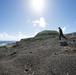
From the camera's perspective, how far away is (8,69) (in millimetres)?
15742

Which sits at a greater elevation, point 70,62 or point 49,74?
point 70,62

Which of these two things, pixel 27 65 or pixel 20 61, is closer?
pixel 27 65

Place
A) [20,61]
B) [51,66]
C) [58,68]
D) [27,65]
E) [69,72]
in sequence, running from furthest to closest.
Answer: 1. [20,61]
2. [27,65]
3. [51,66]
4. [58,68]
5. [69,72]

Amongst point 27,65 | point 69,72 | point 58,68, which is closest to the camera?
point 69,72

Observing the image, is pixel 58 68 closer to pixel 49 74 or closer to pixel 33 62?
pixel 49 74

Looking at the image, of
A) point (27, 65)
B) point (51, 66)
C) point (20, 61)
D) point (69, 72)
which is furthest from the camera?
point (20, 61)

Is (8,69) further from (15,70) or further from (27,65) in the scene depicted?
(27,65)

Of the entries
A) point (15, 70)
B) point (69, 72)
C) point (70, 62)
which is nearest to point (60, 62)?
point (70, 62)

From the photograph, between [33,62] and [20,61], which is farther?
[20,61]

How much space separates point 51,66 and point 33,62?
371 cm

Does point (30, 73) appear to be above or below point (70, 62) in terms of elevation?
below

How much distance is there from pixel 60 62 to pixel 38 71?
287cm

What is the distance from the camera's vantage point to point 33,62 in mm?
17922

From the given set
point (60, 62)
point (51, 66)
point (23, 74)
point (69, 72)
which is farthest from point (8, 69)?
point (69, 72)
